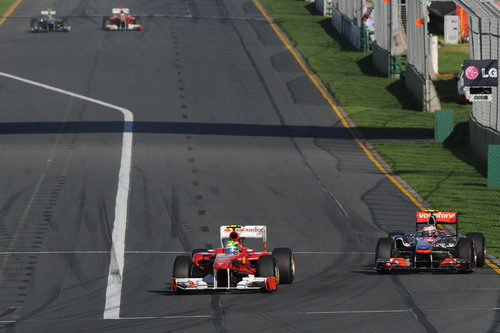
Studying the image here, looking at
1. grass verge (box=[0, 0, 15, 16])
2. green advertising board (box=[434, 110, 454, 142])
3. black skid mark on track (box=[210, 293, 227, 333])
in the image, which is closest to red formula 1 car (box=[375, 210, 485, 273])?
black skid mark on track (box=[210, 293, 227, 333])

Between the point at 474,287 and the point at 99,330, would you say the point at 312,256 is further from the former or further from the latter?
the point at 99,330

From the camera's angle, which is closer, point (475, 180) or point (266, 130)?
point (475, 180)

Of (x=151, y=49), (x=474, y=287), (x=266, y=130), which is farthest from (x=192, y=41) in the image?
(x=474, y=287)

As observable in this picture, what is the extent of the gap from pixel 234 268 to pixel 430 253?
5000mm

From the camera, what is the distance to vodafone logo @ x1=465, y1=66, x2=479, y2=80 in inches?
1699

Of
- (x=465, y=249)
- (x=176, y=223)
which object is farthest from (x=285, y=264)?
(x=176, y=223)

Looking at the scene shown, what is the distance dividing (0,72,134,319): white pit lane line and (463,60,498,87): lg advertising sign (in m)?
13.4

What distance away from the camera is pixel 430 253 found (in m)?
27.7

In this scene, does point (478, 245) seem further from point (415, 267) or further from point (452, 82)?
point (452, 82)

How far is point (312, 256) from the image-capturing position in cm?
3158

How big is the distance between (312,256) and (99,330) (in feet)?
33.1

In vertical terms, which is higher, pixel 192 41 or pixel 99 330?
pixel 99 330

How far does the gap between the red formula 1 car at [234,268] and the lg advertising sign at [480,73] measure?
1805 cm

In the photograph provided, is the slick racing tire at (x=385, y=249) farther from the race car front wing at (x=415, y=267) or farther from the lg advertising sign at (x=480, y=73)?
the lg advertising sign at (x=480, y=73)
